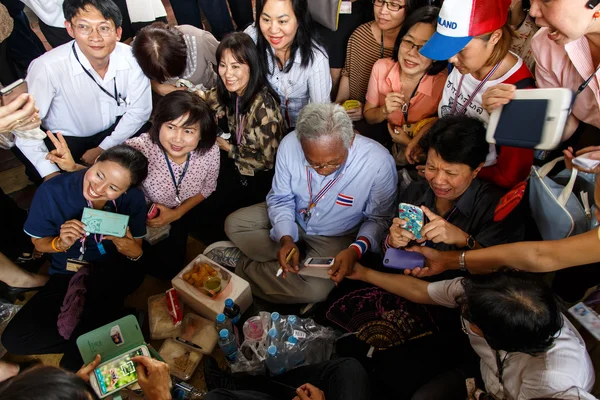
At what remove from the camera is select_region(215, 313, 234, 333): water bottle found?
2387mm

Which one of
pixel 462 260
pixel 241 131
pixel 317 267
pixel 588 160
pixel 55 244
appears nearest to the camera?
pixel 588 160

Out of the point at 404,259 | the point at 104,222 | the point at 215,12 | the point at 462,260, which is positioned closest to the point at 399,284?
the point at 404,259

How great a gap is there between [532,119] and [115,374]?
2.53m

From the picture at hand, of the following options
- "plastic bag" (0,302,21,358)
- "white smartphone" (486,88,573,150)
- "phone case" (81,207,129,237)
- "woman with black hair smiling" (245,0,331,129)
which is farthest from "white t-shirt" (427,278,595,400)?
"plastic bag" (0,302,21,358)

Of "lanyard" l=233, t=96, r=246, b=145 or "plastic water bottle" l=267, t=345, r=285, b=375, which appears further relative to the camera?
"lanyard" l=233, t=96, r=246, b=145

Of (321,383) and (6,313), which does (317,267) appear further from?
(6,313)

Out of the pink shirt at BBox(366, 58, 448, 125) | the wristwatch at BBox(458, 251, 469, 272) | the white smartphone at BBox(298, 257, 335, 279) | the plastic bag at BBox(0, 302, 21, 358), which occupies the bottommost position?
the plastic bag at BBox(0, 302, 21, 358)

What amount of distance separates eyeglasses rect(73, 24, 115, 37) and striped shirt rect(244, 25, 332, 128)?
97cm

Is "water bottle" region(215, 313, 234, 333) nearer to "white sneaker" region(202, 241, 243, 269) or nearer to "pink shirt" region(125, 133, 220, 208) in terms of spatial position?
"white sneaker" region(202, 241, 243, 269)

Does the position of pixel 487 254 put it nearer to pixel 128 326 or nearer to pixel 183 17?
pixel 128 326

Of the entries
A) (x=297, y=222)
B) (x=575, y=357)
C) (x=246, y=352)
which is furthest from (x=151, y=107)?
(x=575, y=357)

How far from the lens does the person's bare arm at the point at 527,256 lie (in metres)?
1.64

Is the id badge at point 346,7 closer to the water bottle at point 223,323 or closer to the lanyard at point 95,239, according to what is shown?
the lanyard at point 95,239

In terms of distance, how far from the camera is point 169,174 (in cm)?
280
